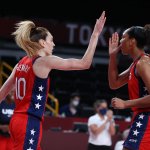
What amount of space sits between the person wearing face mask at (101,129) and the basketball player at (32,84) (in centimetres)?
530

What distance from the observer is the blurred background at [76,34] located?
18.5 m

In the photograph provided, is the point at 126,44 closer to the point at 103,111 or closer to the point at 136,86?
the point at 136,86

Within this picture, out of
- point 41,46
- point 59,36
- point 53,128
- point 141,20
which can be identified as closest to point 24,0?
point 59,36

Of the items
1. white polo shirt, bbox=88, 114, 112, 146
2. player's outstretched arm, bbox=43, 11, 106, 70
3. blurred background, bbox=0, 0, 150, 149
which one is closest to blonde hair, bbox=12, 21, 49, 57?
player's outstretched arm, bbox=43, 11, 106, 70

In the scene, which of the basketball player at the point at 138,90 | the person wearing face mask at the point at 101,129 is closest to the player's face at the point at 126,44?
the basketball player at the point at 138,90

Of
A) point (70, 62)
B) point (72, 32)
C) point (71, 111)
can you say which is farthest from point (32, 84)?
point (72, 32)

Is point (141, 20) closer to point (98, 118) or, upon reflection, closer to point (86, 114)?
point (86, 114)

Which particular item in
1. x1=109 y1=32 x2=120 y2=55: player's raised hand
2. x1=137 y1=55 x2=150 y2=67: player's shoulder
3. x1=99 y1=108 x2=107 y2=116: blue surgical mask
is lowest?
x1=99 y1=108 x2=107 y2=116: blue surgical mask

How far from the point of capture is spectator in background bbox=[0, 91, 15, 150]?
331 inches

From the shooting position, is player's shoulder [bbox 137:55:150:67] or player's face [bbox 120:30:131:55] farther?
player's face [bbox 120:30:131:55]

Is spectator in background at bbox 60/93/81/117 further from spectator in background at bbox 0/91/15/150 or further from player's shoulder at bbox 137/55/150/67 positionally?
player's shoulder at bbox 137/55/150/67

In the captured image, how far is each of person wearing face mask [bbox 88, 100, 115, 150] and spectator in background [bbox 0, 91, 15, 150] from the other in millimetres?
2543

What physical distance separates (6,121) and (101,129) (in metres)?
2.77

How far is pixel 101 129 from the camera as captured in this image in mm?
10867
